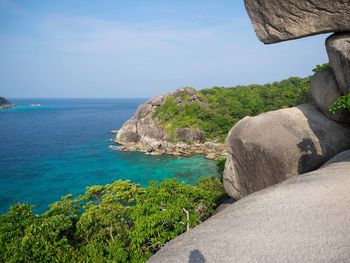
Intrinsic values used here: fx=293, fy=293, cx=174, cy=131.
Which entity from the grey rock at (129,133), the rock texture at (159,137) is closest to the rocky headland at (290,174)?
the rock texture at (159,137)

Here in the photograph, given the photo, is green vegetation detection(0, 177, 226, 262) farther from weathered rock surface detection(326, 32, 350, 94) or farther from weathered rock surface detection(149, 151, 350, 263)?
weathered rock surface detection(326, 32, 350, 94)

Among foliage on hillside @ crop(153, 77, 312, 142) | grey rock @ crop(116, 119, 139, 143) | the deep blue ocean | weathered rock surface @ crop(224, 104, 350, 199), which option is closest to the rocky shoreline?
the deep blue ocean

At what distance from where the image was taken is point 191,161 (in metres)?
46.0

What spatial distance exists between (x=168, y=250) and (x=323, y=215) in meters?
3.32

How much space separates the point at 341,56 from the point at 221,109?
2103 inches

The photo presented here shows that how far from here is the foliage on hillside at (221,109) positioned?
56750 millimetres

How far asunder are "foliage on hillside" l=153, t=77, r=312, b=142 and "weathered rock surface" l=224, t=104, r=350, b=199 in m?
41.7

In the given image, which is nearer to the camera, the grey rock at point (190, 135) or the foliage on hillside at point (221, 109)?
the grey rock at point (190, 135)

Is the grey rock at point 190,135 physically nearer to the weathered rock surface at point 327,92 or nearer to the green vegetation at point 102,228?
the green vegetation at point 102,228

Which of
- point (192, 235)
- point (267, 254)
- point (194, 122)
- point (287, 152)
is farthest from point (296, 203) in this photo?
point (194, 122)

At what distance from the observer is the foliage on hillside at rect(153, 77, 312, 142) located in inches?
2234

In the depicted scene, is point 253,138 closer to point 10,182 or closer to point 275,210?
point 275,210

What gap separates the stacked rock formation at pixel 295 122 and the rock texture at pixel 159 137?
34193mm

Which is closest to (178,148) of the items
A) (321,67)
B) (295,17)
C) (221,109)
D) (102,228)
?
(221,109)
